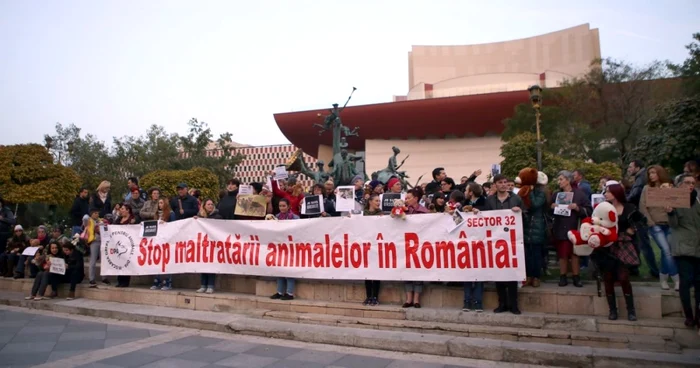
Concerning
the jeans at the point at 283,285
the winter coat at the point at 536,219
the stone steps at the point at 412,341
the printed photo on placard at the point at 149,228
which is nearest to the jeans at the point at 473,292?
the stone steps at the point at 412,341

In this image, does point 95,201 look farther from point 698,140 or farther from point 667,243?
point 698,140

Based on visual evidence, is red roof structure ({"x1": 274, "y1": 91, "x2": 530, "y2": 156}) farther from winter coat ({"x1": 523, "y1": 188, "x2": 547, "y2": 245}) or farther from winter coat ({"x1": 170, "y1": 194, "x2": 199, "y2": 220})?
winter coat ({"x1": 523, "y1": 188, "x2": 547, "y2": 245})

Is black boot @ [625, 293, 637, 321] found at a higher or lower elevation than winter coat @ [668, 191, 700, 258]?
lower

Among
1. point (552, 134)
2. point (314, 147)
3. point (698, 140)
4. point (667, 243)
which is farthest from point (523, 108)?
point (667, 243)

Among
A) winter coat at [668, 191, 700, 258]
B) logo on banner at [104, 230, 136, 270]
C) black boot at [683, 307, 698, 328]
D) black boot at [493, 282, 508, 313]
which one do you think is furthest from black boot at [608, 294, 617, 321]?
logo on banner at [104, 230, 136, 270]

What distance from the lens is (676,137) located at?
50.0 feet

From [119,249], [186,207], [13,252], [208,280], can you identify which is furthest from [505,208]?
[13,252]

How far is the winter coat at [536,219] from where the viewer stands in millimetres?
6727

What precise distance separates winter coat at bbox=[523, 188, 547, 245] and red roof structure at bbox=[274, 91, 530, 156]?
114 ft

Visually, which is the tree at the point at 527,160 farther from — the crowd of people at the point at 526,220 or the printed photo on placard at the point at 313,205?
the printed photo on placard at the point at 313,205

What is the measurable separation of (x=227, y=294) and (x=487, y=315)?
4.36 metres

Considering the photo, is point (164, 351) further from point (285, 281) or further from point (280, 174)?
point (280, 174)

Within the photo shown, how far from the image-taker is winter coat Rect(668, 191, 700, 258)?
5.39 meters

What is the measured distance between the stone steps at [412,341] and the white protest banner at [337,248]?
817 millimetres
